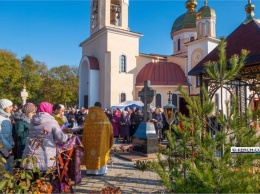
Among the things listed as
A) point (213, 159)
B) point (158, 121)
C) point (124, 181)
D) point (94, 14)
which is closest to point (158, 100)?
point (94, 14)

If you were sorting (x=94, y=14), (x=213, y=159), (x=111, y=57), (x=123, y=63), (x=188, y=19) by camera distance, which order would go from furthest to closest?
(x=188, y=19)
(x=94, y=14)
(x=123, y=63)
(x=111, y=57)
(x=213, y=159)

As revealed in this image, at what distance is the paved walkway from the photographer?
184 inches

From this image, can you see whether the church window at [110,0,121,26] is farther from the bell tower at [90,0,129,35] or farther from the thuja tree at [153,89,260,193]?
the thuja tree at [153,89,260,193]

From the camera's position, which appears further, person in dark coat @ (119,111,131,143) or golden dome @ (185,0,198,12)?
golden dome @ (185,0,198,12)

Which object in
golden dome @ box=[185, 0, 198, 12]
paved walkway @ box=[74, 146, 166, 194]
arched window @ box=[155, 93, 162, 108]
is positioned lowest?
paved walkway @ box=[74, 146, 166, 194]

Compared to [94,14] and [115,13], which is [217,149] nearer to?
[115,13]

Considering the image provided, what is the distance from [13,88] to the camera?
33.8 metres

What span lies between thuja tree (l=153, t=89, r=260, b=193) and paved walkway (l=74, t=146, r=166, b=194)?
1893 mm

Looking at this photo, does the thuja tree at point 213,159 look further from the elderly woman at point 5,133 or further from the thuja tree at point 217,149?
the elderly woman at point 5,133

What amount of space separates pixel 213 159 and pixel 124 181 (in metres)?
3.36

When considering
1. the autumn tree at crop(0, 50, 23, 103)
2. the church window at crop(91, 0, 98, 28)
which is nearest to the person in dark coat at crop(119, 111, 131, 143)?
the church window at crop(91, 0, 98, 28)

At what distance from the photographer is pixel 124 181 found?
206 inches

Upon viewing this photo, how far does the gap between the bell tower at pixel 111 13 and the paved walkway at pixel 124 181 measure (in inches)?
784

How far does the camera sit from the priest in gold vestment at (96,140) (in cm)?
548
